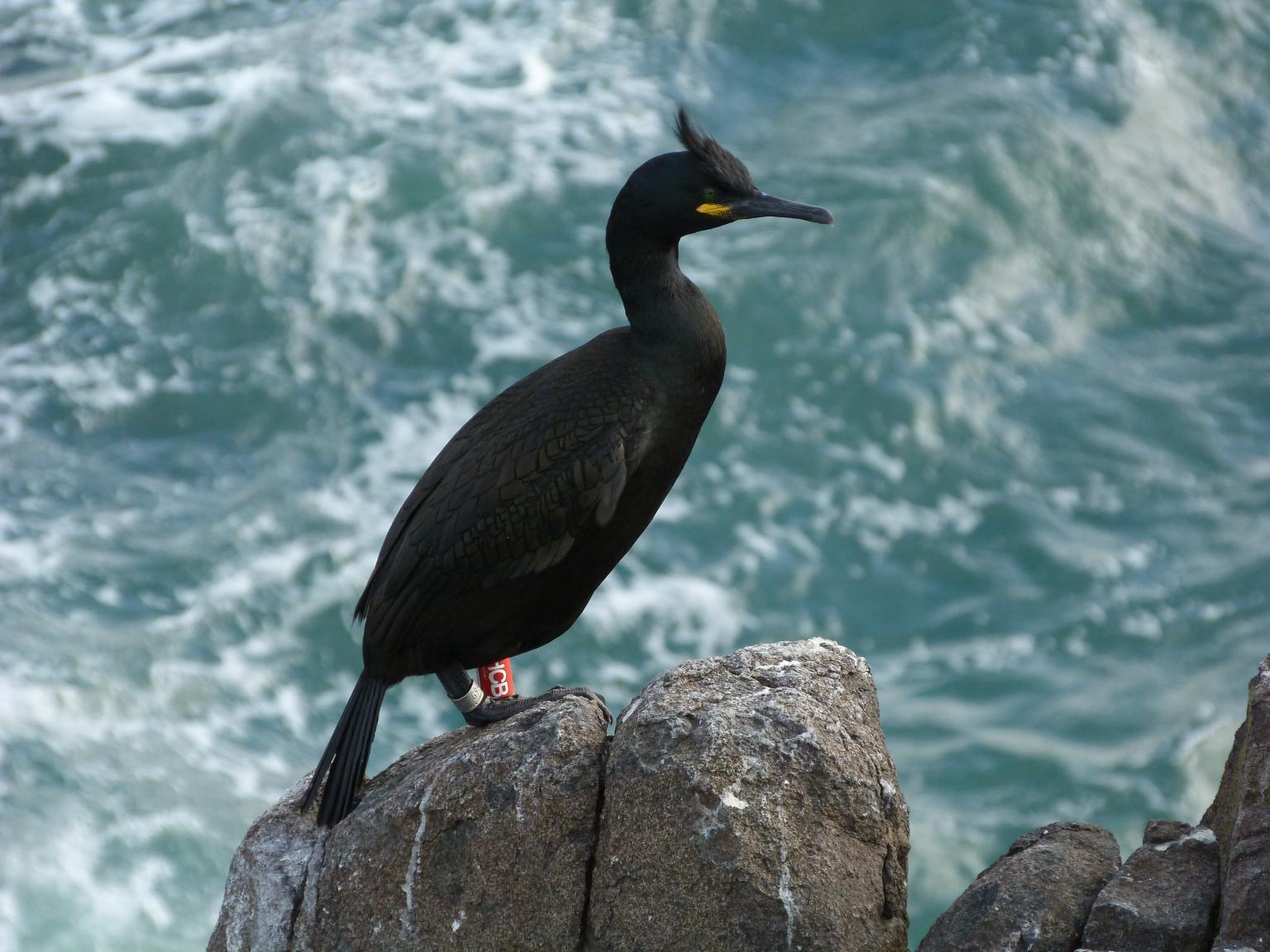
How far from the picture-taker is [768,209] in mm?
5773

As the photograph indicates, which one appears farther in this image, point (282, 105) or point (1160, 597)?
point (282, 105)

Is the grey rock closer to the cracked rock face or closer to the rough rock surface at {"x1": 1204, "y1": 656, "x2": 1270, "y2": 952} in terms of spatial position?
the cracked rock face

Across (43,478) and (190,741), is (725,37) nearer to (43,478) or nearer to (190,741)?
(43,478)

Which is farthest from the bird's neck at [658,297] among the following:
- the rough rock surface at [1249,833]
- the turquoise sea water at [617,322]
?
the turquoise sea water at [617,322]

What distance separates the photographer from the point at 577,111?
19344 millimetres

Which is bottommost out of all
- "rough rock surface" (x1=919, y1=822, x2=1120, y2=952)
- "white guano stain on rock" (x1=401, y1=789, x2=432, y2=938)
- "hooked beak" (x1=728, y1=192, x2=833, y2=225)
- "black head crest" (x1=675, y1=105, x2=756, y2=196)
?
"white guano stain on rock" (x1=401, y1=789, x2=432, y2=938)

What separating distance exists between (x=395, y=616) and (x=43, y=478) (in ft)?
36.2

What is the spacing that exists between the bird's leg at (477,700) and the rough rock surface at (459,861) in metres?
0.16

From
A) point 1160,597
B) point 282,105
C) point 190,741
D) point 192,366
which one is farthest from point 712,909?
point 282,105

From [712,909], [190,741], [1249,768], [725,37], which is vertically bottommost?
[190,741]

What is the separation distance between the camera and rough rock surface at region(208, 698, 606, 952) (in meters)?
5.13

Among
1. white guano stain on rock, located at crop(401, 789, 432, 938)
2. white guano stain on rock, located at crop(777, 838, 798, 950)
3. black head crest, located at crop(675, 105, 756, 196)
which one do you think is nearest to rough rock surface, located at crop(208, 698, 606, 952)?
white guano stain on rock, located at crop(401, 789, 432, 938)

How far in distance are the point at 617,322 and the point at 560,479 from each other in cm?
1145

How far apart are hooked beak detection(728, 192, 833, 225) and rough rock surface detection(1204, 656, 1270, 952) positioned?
7.14ft
